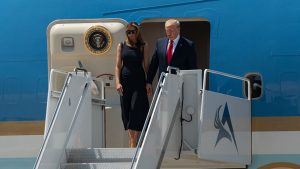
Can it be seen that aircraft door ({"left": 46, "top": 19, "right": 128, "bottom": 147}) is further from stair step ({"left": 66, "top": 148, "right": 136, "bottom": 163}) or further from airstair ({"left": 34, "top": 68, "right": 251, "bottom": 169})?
stair step ({"left": 66, "top": 148, "right": 136, "bottom": 163})

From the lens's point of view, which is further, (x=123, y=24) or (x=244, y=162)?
(x=123, y=24)

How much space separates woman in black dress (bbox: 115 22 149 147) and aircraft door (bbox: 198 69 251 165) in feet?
2.78

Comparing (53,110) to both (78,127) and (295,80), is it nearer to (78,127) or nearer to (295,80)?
(78,127)

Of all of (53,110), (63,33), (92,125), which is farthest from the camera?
(63,33)

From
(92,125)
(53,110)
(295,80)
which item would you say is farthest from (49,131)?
(295,80)

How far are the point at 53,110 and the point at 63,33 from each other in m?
1.48

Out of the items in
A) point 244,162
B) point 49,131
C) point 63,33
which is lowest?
point 244,162

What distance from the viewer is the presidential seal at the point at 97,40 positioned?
27.5 feet

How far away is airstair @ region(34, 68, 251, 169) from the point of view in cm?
658

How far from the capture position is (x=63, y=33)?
845cm

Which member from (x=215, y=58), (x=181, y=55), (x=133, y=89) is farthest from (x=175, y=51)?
(x=215, y=58)

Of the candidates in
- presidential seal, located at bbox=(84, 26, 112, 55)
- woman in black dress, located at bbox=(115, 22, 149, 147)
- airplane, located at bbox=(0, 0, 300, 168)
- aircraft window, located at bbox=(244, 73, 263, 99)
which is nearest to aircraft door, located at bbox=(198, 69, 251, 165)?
aircraft window, located at bbox=(244, 73, 263, 99)

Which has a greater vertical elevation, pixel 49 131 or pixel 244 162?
pixel 49 131

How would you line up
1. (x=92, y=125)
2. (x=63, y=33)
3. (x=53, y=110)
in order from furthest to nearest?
(x=63, y=33), (x=92, y=125), (x=53, y=110)
